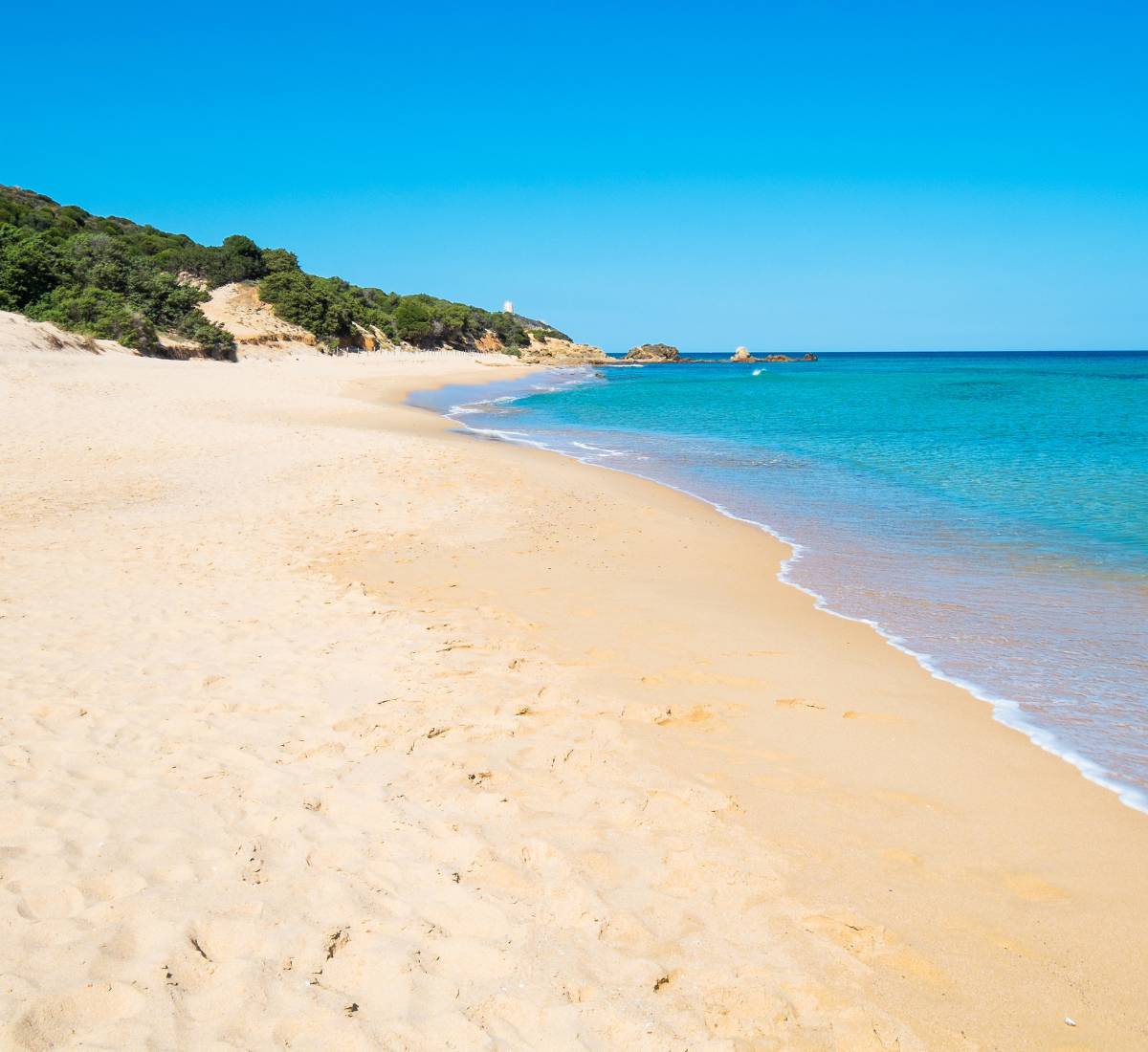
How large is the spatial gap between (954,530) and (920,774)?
26.7 ft

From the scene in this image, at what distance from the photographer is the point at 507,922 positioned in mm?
3111

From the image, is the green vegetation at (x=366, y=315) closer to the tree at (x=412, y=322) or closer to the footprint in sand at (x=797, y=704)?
the tree at (x=412, y=322)

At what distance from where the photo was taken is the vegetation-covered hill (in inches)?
1211

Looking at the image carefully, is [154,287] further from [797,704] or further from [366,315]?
[797,704]

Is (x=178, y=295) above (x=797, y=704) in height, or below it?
above

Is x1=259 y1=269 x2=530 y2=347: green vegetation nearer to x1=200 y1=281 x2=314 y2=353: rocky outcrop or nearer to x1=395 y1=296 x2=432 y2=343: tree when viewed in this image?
x1=395 y1=296 x2=432 y2=343: tree

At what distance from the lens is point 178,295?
3606 cm

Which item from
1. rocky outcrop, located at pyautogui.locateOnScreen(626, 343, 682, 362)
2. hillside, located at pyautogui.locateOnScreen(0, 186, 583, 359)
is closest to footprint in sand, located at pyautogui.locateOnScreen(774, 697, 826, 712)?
hillside, located at pyautogui.locateOnScreen(0, 186, 583, 359)

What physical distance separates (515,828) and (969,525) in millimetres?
10513

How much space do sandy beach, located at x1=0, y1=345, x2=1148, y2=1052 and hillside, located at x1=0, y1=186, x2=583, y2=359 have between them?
2748 centimetres

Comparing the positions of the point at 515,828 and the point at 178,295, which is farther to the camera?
the point at 178,295

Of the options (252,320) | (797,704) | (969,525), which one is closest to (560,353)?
(252,320)

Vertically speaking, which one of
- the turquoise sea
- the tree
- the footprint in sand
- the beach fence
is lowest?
the footprint in sand

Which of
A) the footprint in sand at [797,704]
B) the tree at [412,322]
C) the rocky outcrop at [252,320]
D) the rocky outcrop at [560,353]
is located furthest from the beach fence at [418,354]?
the footprint in sand at [797,704]
